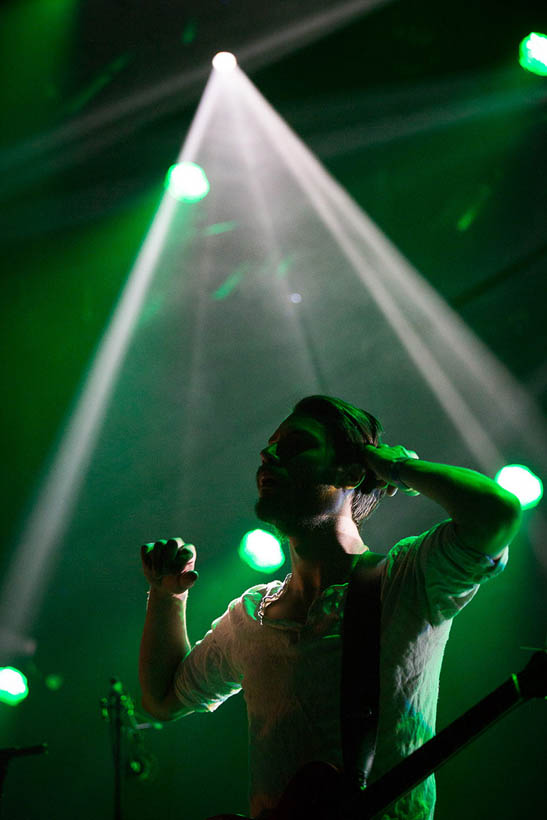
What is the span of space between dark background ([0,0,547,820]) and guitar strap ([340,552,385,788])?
7.49 ft

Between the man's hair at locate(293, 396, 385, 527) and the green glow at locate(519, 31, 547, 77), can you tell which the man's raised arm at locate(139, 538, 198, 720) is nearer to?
the man's hair at locate(293, 396, 385, 527)

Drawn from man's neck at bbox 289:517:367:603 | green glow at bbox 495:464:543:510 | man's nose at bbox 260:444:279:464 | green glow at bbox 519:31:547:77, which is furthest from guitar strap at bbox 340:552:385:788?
green glow at bbox 519:31:547:77

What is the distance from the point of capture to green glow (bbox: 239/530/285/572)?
12.6 feet

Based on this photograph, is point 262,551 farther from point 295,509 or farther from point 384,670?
point 384,670

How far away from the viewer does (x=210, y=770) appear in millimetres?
Result: 4211

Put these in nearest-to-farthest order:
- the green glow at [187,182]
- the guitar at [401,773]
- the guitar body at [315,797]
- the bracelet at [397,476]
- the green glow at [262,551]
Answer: the guitar at [401,773], the guitar body at [315,797], the bracelet at [397,476], the green glow at [262,551], the green glow at [187,182]

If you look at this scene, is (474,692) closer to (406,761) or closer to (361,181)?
(406,761)

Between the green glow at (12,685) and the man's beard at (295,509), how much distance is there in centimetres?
303

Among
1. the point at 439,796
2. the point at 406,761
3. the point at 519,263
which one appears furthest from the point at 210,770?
the point at 519,263

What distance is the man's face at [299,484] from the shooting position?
2.00 m

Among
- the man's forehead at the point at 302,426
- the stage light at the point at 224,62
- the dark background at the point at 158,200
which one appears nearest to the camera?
the man's forehead at the point at 302,426

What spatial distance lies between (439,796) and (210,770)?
1.59m

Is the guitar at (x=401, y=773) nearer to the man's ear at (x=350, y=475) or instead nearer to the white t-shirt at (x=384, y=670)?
the white t-shirt at (x=384, y=670)

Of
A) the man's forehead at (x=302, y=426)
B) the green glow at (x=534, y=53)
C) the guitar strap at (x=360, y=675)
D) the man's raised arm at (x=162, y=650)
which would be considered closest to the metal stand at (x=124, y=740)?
the man's raised arm at (x=162, y=650)
